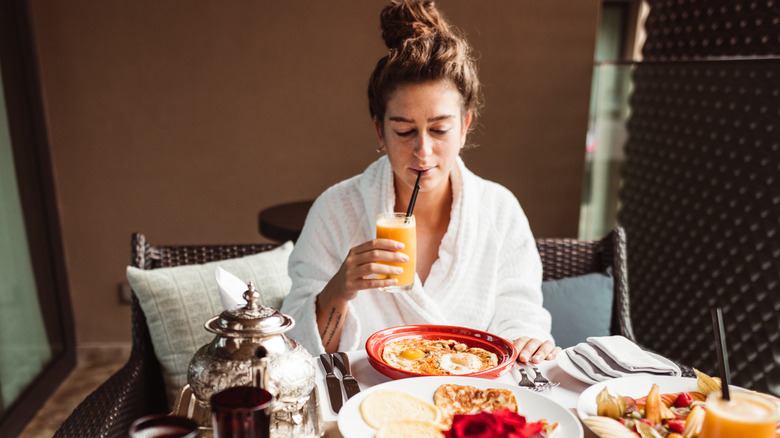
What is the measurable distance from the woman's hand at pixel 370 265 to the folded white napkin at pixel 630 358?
45 centimetres

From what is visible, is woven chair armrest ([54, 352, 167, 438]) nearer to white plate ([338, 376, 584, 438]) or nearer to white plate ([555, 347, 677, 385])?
white plate ([338, 376, 584, 438])

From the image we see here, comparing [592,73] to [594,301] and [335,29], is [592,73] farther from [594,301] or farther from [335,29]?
[594,301]

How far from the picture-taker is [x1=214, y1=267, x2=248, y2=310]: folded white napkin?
945mm

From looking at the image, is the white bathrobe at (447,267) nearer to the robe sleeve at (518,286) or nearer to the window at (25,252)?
the robe sleeve at (518,286)

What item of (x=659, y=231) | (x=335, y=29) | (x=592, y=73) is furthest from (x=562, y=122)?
(x=335, y=29)

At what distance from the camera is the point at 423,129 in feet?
4.74

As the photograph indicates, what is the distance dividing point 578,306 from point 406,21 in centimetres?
102

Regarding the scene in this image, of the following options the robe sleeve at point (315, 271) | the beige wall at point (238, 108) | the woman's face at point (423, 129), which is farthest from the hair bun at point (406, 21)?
the beige wall at point (238, 108)

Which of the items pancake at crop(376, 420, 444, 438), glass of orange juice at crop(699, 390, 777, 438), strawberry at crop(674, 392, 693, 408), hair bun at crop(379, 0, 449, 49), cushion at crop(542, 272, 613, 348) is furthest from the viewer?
cushion at crop(542, 272, 613, 348)

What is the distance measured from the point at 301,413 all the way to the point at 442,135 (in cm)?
83

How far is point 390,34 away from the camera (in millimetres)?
1519

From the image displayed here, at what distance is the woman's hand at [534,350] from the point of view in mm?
1143

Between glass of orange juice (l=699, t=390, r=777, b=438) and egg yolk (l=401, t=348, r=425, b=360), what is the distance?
0.53m

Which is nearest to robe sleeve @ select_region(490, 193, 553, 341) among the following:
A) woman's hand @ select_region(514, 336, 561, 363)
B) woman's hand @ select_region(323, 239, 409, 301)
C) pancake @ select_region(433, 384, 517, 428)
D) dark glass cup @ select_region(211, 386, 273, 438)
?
woman's hand @ select_region(514, 336, 561, 363)
